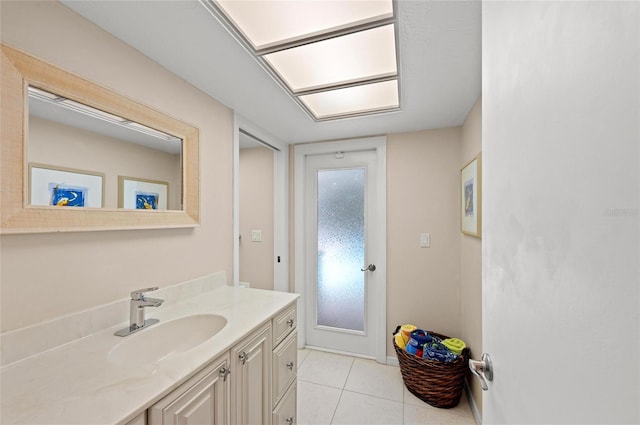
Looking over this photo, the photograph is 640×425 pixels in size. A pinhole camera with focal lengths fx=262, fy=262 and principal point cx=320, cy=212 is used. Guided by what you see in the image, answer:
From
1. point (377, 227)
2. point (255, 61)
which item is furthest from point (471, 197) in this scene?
point (255, 61)

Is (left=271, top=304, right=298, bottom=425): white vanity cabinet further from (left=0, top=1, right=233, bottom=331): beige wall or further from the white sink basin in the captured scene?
(left=0, top=1, right=233, bottom=331): beige wall

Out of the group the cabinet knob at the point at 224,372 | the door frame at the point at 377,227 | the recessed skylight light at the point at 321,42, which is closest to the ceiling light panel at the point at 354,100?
the recessed skylight light at the point at 321,42

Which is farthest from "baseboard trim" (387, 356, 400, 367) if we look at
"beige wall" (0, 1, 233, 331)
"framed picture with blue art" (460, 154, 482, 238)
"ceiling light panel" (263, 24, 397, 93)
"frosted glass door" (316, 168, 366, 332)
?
"ceiling light panel" (263, 24, 397, 93)

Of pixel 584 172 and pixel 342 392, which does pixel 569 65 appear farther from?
pixel 342 392

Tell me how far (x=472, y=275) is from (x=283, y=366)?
144cm

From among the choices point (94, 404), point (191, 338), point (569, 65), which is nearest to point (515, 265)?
point (569, 65)

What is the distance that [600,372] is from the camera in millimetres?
316

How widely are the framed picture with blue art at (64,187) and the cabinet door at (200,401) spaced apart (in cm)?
81

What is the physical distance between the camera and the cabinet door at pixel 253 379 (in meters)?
1.08

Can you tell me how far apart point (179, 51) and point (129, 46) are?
0.71ft

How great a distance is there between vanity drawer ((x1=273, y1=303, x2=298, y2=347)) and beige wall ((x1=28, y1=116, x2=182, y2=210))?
0.84m

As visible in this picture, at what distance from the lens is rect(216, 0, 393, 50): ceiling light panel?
40.1 inches

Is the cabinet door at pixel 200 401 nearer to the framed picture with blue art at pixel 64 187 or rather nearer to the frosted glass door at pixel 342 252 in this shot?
the framed picture with blue art at pixel 64 187

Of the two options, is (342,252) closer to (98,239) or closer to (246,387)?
(246,387)
